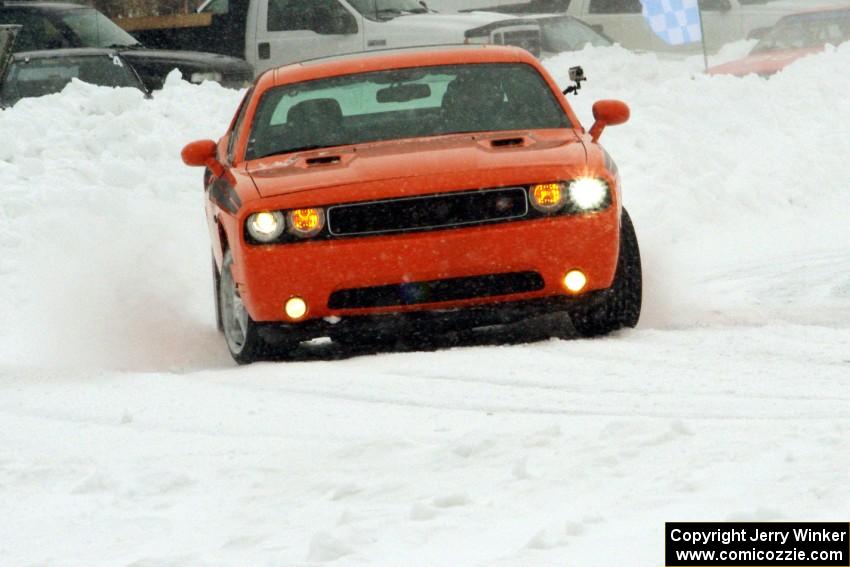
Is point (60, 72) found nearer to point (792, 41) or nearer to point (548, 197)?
point (792, 41)

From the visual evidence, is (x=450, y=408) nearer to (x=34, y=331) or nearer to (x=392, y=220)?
(x=392, y=220)

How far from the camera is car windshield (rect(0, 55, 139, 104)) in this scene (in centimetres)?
1786

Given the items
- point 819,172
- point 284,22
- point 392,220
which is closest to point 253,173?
point 392,220

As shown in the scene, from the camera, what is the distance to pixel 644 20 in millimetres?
26719

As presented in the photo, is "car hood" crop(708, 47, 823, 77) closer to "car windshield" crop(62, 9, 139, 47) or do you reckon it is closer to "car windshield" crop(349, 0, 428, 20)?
"car windshield" crop(349, 0, 428, 20)

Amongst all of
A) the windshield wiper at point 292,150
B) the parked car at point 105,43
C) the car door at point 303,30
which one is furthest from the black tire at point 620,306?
the car door at point 303,30

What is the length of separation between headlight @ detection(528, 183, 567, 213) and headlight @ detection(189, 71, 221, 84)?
12661 millimetres

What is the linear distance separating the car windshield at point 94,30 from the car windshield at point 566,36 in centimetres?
502

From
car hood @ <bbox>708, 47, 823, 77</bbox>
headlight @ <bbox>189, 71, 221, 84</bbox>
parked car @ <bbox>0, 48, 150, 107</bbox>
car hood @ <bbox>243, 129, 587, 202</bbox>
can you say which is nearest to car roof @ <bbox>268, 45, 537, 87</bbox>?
car hood @ <bbox>243, 129, 587, 202</bbox>

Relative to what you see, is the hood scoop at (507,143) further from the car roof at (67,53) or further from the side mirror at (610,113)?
the car roof at (67,53)

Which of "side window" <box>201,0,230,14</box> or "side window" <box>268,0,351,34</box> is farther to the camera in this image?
"side window" <box>201,0,230,14</box>

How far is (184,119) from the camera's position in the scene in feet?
52.3

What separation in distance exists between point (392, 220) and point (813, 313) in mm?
2336

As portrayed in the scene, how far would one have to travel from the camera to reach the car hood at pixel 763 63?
19.6 meters
